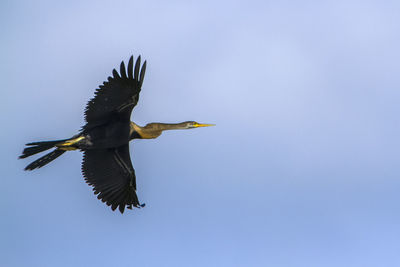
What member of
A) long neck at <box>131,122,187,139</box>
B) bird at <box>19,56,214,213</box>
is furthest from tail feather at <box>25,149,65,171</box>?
long neck at <box>131,122,187,139</box>

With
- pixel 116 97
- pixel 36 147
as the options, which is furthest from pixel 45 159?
pixel 116 97

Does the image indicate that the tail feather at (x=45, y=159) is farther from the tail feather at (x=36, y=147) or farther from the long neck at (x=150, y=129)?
the long neck at (x=150, y=129)

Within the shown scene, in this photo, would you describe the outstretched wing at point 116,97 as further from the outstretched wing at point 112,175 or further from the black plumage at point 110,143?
the outstretched wing at point 112,175

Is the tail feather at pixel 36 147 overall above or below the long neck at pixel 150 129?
below

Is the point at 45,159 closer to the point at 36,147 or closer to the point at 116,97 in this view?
the point at 36,147

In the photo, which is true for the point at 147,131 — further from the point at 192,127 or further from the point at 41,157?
the point at 41,157

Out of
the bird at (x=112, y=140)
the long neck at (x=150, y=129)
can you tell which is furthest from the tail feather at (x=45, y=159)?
the long neck at (x=150, y=129)

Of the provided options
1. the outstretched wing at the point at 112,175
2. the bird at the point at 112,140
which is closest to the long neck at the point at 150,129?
the bird at the point at 112,140

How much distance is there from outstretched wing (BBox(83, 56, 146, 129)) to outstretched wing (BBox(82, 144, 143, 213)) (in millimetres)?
1779

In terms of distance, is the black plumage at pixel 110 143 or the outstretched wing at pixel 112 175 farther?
the outstretched wing at pixel 112 175

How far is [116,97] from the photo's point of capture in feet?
72.7

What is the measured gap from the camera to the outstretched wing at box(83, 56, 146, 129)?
21.6 meters

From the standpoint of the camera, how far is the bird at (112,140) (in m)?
21.9

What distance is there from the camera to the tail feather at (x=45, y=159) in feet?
75.4
